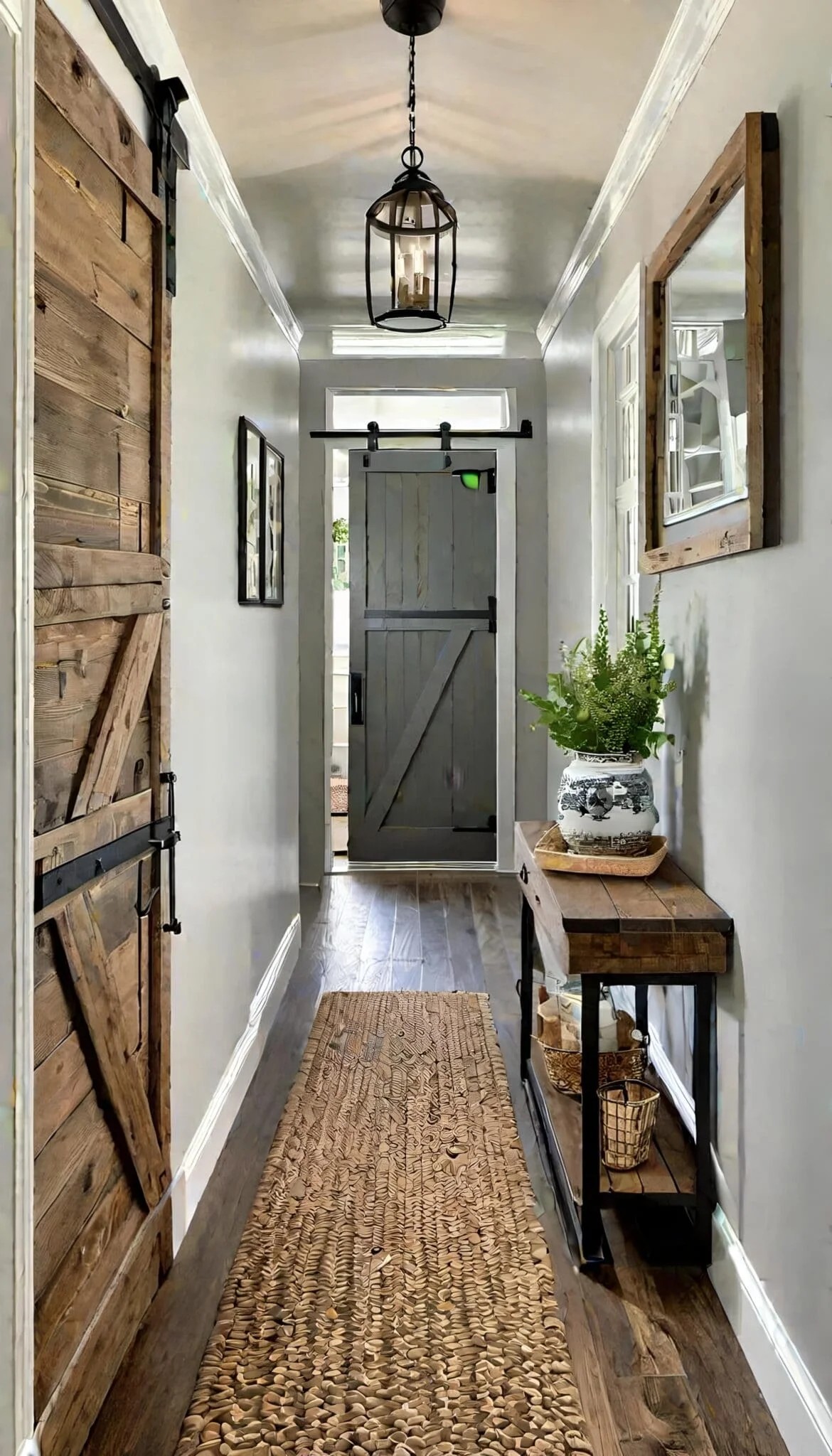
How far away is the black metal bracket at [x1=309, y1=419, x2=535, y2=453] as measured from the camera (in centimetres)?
521

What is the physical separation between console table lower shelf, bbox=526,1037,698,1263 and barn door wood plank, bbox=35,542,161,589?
4.86ft

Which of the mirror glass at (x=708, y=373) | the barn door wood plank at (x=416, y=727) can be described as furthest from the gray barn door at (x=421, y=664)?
the mirror glass at (x=708, y=373)

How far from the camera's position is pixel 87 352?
1729 millimetres

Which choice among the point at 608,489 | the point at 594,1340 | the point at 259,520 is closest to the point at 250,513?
the point at 259,520

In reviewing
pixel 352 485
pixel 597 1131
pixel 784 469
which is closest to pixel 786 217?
pixel 784 469

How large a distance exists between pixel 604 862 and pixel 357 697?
3493 millimetres

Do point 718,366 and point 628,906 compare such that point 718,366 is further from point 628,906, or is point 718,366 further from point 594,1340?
point 594,1340

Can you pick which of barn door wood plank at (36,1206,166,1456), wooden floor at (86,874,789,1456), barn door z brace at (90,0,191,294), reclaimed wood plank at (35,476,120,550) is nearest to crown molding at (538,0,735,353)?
barn door z brace at (90,0,191,294)

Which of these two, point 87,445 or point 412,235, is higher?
point 412,235

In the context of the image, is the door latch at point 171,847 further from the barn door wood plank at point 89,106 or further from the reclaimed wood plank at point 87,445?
the barn door wood plank at point 89,106

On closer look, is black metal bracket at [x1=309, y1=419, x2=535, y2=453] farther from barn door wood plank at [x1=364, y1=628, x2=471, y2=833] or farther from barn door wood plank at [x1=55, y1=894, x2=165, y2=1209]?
barn door wood plank at [x1=55, y1=894, x2=165, y2=1209]

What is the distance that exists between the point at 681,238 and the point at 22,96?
151cm

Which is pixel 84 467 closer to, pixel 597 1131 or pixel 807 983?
pixel 807 983

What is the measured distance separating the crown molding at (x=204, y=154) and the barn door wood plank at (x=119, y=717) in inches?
45.3
